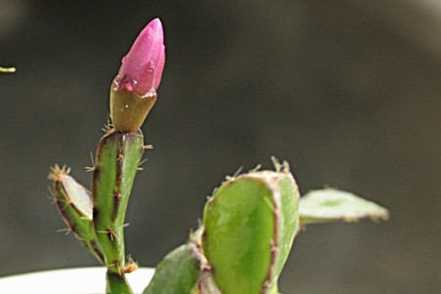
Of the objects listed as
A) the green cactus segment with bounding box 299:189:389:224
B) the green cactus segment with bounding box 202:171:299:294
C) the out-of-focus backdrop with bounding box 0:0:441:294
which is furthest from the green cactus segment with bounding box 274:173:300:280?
the out-of-focus backdrop with bounding box 0:0:441:294

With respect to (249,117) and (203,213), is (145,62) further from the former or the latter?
(249,117)

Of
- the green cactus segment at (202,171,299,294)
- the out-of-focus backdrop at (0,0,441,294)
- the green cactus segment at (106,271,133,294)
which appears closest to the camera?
the green cactus segment at (202,171,299,294)

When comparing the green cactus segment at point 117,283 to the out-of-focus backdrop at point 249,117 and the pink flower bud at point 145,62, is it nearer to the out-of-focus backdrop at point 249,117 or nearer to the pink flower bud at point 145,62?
the pink flower bud at point 145,62

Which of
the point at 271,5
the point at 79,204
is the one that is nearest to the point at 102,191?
the point at 79,204

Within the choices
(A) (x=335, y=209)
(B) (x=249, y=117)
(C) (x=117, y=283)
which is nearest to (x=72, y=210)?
(C) (x=117, y=283)

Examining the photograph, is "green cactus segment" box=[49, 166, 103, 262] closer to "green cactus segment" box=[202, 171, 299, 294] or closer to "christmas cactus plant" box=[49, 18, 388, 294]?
"christmas cactus plant" box=[49, 18, 388, 294]

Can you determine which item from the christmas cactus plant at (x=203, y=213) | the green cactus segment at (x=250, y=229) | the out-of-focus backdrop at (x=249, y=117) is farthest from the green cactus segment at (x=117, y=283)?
the out-of-focus backdrop at (x=249, y=117)

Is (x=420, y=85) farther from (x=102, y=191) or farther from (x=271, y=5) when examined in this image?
(x=102, y=191)
